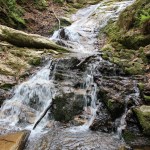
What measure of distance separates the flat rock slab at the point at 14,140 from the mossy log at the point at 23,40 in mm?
5520

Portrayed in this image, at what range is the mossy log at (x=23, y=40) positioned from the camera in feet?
38.5

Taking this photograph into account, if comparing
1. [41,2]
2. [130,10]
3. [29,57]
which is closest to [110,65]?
[29,57]

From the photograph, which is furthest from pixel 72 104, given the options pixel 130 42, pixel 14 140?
pixel 130 42

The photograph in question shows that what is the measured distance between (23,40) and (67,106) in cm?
456

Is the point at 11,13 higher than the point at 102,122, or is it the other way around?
the point at 11,13

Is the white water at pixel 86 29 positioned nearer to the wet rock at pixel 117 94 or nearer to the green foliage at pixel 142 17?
the green foliage at pixel 142 17

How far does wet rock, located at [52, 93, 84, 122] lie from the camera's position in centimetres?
838

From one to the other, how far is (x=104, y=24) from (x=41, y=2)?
17.4 ft

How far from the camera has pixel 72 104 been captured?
8.68m

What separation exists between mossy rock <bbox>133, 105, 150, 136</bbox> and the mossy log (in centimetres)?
581

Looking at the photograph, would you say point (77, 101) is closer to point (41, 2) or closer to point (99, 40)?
point (99, 40)

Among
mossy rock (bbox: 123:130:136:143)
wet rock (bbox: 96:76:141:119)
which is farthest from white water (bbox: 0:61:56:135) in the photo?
mossy rock (bbox: 123:130:136:143)

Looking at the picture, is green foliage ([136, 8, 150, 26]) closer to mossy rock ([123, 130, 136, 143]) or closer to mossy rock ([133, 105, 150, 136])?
mossy rock ([133, 105, 150, 136])

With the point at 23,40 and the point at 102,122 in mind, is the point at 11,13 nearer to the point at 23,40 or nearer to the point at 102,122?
the point at 23,40
